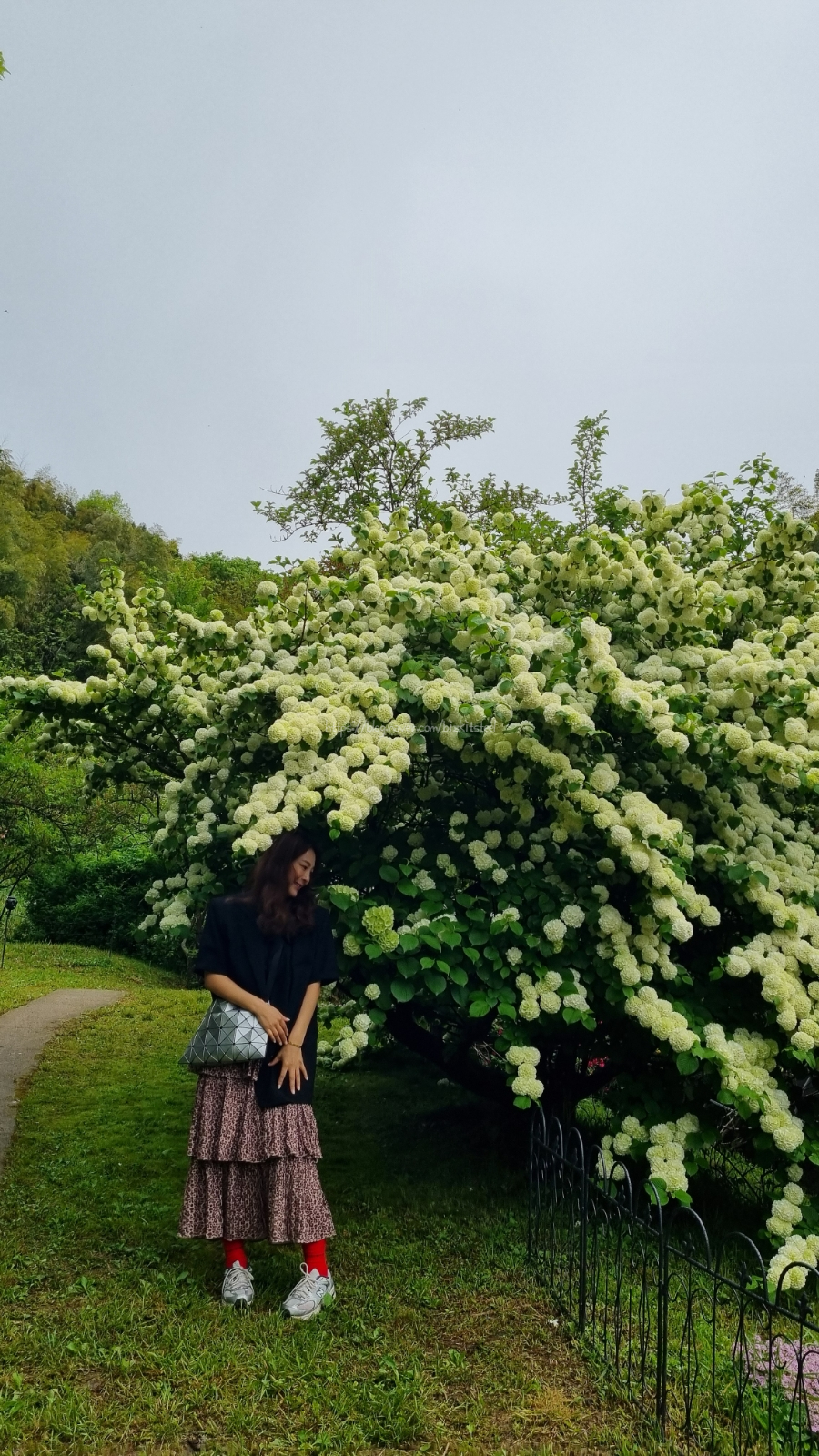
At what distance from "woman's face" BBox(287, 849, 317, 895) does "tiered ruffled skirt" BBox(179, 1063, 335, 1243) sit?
680mm

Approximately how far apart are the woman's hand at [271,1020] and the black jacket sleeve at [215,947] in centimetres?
17

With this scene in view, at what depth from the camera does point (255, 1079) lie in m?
3.70

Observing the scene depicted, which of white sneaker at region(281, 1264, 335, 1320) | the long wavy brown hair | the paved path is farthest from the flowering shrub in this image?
the paved path

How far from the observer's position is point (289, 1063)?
3676mm

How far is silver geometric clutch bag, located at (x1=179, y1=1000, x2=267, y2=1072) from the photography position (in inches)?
142

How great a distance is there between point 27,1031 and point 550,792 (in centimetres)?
793

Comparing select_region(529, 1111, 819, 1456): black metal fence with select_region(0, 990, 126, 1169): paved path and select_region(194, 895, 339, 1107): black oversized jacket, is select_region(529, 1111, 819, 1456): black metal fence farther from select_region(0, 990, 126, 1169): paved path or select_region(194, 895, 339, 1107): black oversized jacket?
select_region(0, 990, 126, 1169): paved path

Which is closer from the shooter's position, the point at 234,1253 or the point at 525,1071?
the point at 234,1253

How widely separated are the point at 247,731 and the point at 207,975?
127 cm

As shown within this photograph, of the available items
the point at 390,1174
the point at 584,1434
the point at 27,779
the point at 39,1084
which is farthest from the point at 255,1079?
the point at 27,779

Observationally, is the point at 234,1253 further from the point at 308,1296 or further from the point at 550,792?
the point at 550,792

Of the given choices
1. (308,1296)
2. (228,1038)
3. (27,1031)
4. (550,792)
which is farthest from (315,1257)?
(27,1031)

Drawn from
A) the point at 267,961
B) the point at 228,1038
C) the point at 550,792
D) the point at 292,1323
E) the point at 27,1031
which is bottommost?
the point at 292,1323

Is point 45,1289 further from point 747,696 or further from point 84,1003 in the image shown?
point 84,1003
